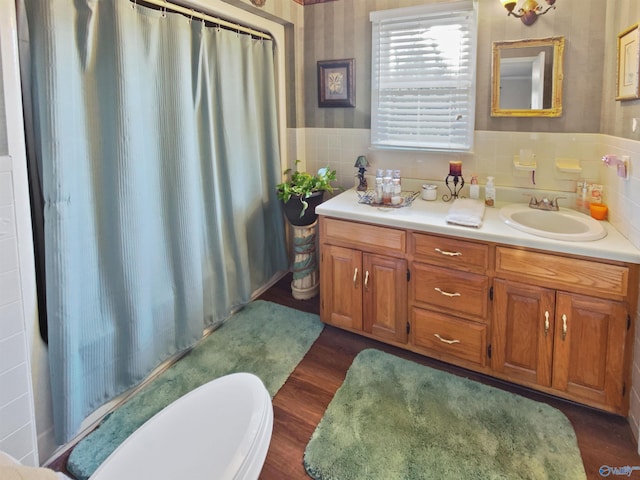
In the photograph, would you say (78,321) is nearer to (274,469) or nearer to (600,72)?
(274,469)

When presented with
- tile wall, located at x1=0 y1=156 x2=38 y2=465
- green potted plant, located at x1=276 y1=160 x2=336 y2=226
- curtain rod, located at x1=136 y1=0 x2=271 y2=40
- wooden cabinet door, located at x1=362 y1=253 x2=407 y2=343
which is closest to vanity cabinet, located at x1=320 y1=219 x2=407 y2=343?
wooden cabinet door, located at x1=362 y1=253 x2=407 y2=343

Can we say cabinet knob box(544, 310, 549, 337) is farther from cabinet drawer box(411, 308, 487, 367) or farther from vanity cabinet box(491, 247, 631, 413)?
cabinet drawer box(411, 308, 487, 367)

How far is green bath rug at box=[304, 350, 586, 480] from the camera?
167cm

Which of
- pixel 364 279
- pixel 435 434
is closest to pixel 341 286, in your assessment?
pixel 364 279

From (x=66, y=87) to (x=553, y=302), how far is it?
2273mm

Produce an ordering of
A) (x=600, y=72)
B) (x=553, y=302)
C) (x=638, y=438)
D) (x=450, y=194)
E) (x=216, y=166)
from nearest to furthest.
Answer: (x=638, y=438)
(x=553, y=302)
(x=600, y=72)
(x=216, y=166)
(x=450, y=194)

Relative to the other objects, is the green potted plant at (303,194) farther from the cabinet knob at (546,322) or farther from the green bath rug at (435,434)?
the cabinet knob at (546,322)

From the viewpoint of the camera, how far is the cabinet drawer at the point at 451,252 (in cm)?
209

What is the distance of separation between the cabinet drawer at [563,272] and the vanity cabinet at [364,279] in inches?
21.3

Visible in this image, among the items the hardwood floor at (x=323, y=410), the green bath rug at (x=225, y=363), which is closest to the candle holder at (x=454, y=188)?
the hardwood floor at (x=323, y=410)

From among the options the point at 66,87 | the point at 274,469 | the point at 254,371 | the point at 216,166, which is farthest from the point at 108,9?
the point at 274,469

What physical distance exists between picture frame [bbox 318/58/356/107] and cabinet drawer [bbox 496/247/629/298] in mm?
1582

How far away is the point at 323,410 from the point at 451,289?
90 cm

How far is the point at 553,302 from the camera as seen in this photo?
6.38 feet
